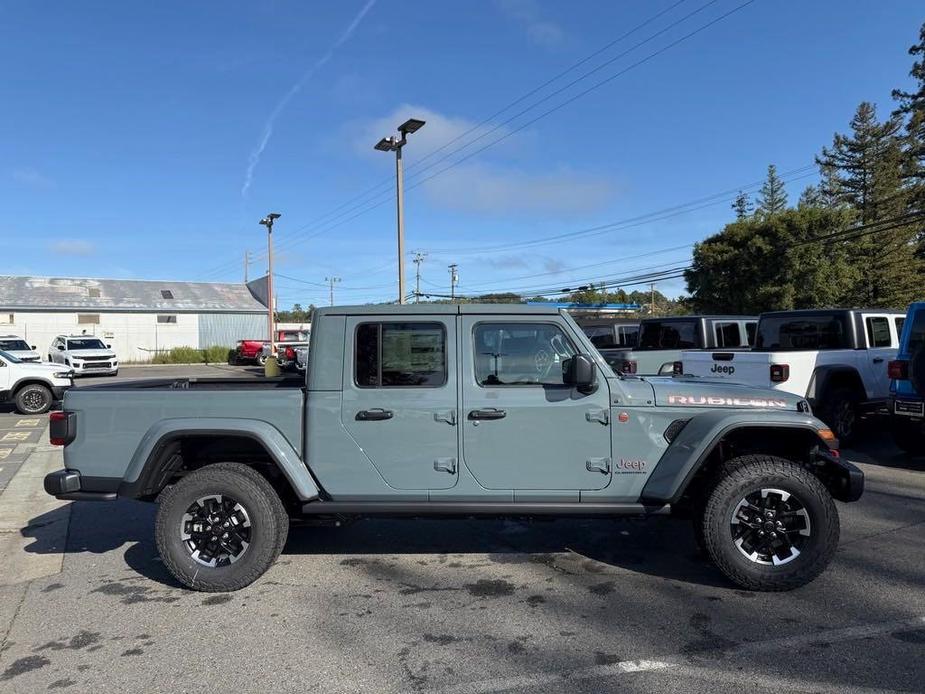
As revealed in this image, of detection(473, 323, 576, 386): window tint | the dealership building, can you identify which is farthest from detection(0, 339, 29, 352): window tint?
detection(473, 323, 576, 386): window tint

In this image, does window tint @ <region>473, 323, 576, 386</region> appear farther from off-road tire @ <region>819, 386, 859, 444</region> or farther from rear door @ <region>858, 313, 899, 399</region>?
rear door @ <region>858, 313, 899, 399</region>

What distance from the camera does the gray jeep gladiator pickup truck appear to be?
168 inches

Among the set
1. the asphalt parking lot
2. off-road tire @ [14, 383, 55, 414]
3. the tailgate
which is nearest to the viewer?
the asphalt parking lot

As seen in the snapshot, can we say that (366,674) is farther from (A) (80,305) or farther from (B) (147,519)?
(A) (80,305)

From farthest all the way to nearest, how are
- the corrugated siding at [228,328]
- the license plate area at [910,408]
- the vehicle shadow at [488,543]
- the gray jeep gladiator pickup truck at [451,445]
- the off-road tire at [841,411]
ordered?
the corrugated siding at [228,328] < the off-road tire at [841,411] < the license plate area at [910,408] < the vehicle shadow at [488,543] < the gray jeep gladiator pickup truck at [451,445]

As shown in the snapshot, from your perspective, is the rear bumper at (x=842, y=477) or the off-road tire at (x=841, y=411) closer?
the rear bumper at (x=842, y=477)

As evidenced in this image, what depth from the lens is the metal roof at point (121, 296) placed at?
4093cm

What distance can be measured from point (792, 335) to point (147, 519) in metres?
9.16

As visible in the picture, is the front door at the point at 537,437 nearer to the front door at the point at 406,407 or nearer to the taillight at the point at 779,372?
the front door at the point at 406,407

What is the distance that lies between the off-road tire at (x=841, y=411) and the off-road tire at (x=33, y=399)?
1546 cm

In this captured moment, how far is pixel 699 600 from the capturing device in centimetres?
416

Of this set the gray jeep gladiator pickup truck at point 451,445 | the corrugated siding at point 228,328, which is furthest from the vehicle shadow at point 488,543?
the corrugated siding at point 228,328

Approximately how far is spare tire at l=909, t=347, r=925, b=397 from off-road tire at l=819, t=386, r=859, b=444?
140 centimetres

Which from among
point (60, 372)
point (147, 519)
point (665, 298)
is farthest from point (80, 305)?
point (665, 298)
